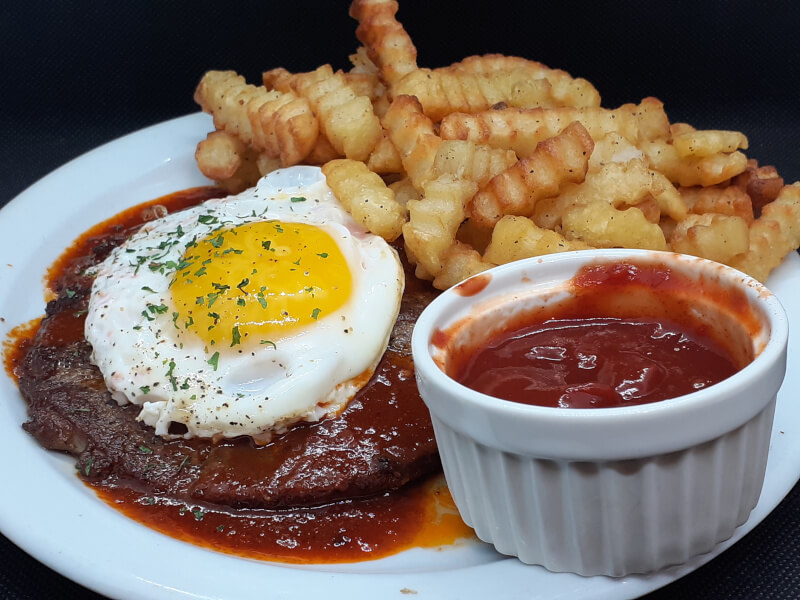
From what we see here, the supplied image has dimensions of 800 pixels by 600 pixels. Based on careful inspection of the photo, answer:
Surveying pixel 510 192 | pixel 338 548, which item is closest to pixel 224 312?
pixel 338 548

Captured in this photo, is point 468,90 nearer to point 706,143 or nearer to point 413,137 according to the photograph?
point 413,137

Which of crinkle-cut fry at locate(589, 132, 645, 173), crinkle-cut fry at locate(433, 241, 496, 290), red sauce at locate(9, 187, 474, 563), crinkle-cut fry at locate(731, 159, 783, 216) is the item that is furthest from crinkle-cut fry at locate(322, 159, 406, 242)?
crinkle-cut fry at locate(731, 159, 783, 216)

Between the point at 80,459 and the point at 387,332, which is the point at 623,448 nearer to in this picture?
the point at 387,332

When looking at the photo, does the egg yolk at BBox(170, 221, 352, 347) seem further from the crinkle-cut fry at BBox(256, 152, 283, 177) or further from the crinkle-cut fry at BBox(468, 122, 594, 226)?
the crinkle-cut fry at BBox(256, 152, 283, 177)

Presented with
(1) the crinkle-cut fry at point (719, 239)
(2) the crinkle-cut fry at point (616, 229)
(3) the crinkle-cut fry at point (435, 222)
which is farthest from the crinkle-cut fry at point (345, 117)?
(1) the crinkle-cut fry at point (719, 239)

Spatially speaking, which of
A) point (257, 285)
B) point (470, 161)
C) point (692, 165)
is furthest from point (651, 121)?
point (257, 285)

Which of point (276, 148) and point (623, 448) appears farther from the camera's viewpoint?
point (276, 148)

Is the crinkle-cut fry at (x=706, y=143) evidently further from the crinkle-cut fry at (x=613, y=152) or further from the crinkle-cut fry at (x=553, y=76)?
the crinkle-cut fry at (x=553, y=76)

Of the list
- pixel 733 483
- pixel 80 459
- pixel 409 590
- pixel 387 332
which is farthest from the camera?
pixel 387 332
